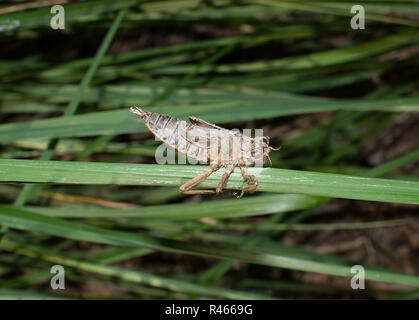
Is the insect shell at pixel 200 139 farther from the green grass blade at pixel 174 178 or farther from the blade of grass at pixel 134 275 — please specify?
the blade of grass at pixel 134 275

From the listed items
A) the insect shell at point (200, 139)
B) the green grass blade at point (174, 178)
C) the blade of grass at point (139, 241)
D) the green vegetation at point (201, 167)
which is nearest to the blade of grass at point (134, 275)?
the green vegetation at point (201, 167)

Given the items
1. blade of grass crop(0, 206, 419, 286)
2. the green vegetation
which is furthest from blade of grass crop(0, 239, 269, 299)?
blade of grass crop(0, 206, 419, 286)

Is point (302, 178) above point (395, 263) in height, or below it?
below

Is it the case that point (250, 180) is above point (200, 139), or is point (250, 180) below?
below

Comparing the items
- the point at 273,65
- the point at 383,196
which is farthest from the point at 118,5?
the point at 383,196

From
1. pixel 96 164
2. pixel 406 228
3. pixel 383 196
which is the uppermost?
pixel 406 228

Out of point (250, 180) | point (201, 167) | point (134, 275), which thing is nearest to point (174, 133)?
point (201, 167)

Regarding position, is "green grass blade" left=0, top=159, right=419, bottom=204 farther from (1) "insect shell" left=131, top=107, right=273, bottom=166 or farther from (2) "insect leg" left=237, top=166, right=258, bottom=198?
(1) "insect shell" left=131, top=107, right=273, bottom=166

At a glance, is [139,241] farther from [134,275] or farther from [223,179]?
[223,179]

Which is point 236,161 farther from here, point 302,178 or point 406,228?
point 406,228
